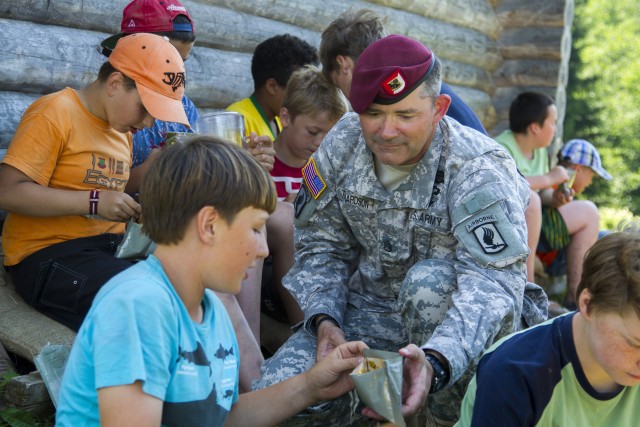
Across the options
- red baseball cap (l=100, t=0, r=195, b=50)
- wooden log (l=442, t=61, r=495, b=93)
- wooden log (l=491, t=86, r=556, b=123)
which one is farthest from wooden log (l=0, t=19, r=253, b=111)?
wooden log (l=491, t=86, r=556, b=123)

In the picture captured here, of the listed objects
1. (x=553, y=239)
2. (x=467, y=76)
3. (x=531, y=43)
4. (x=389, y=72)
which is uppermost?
(x=389, y=72)

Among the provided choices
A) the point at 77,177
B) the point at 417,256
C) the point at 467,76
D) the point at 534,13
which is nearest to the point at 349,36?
the point at 417,256

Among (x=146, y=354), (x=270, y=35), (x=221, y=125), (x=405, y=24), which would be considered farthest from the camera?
(x=405, y=24)

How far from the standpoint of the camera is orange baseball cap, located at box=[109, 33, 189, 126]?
3.35 meters

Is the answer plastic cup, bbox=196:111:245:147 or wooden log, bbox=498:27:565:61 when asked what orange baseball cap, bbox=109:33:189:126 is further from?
wooden log, bbox=498:27:565:61

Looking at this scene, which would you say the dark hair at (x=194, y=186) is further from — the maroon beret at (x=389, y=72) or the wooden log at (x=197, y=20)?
the wooden log at (x=197, y=20)

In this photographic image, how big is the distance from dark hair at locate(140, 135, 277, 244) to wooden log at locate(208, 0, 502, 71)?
2.98m

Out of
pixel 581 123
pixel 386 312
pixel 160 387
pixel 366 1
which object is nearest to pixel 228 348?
pixel 160 387

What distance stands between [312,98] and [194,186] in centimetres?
239

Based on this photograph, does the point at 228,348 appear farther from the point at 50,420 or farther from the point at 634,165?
the point at 634,165

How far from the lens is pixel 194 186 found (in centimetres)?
211

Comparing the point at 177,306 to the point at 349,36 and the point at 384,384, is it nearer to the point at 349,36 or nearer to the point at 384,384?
the point at 384,384

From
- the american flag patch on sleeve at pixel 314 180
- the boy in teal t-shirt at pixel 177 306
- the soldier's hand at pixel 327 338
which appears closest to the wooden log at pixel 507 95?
the american flag patch on sleeve at pixel 314 180

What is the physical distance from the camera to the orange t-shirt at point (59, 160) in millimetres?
3346
